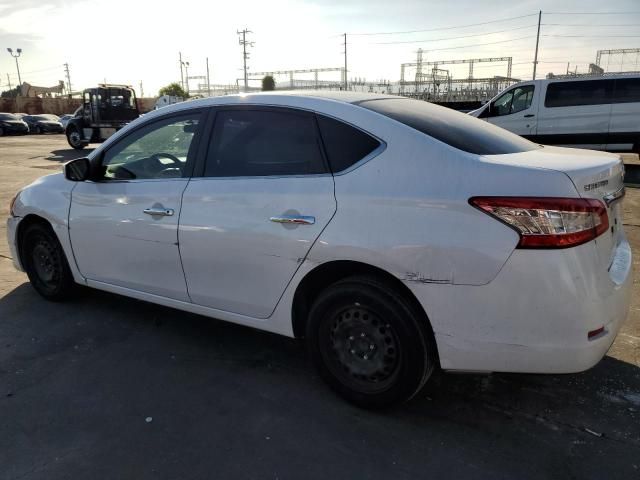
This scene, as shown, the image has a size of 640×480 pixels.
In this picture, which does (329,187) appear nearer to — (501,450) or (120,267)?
(501,450)

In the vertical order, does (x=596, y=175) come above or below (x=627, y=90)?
below

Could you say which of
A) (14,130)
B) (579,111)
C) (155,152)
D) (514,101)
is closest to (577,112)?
(579,111)

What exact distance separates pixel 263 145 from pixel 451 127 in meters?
1.08

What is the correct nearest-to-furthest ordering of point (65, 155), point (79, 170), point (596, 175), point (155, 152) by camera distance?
point (596, 175), point (155, 152), point (79, 170), point (65, 155)

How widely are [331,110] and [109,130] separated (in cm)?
2035

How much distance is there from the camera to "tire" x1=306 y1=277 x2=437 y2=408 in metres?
2.50

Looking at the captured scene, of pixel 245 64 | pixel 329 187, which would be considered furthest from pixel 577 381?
pixel 245 64

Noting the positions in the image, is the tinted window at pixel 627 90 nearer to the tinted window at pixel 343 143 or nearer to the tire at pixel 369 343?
the tinted window at pixel 343 143

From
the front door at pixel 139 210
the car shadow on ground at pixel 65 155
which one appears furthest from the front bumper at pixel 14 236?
the car shadow on ground at pixel 65 155

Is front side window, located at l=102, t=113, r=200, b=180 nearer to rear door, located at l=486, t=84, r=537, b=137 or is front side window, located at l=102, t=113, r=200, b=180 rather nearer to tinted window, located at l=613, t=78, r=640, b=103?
rear door, located at l=486, t=84, r=537, b=137

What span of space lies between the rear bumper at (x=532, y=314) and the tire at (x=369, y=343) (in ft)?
0.40

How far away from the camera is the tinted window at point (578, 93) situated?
41.0 feet

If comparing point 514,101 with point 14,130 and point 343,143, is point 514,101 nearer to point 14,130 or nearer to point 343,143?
point 343,143

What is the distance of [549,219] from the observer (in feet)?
→ 7.04
